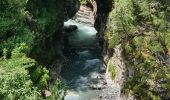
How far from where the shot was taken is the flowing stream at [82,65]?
33.3 metres

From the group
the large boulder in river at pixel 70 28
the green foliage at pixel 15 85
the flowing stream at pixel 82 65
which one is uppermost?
the green foliage at pixel 15 85

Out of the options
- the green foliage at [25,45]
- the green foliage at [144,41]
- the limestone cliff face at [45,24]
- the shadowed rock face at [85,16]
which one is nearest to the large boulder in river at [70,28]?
the shadowed rock face at [85,16]

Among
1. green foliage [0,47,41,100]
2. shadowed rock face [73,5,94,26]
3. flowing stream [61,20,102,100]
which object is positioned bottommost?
flowing stream [61,20,102,100]

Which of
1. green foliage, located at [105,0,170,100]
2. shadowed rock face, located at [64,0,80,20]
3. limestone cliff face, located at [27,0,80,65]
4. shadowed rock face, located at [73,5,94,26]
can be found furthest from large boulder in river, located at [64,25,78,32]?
green foliage, located at [105,0,170,100]

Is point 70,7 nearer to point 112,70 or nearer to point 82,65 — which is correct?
point 82,65

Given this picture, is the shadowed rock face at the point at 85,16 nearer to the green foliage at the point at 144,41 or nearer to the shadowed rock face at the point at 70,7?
the shadowed rock face at the point at 70,7

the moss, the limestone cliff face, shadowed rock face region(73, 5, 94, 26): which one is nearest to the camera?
the limestone cliff face

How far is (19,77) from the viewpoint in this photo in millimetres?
18656

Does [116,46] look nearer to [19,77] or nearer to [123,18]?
[123,18]

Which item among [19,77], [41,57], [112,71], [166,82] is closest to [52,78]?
[41,57]

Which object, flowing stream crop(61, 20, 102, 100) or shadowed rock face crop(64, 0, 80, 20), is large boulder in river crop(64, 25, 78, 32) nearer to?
flowing stream crop(61, 20, 102, 100)

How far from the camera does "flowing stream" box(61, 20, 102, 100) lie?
33281 millimetres

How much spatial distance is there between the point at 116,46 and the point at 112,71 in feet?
7.65

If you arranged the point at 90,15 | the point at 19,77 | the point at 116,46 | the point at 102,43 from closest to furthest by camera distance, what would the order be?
the point at 19,77, the point at 116,46, the point at 102,43, the point at 90,15
